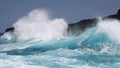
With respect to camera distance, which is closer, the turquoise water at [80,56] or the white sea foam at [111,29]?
the turquoise water at [80,56]

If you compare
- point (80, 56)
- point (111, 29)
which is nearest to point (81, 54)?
point (80, 56)

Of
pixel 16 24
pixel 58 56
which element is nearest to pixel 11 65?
pixel 58 56

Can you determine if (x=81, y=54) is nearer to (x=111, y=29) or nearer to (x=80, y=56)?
(x=80, y=56)

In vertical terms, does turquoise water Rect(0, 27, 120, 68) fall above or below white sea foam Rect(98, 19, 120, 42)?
below

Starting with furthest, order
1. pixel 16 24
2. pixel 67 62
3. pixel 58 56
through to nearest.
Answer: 1. pixel 16 24
2. pixel 58 56
3. pixel 67 62

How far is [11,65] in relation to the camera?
14.2 metres

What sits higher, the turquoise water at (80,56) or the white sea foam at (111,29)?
the white sea foam at (111,29)

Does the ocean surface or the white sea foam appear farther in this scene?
the white sea foam

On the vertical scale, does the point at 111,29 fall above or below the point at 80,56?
above

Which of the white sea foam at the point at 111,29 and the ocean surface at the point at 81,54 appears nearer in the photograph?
the ocean surface at the point at 81,54

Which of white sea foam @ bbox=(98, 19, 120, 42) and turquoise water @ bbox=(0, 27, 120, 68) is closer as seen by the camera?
turquoise water @ bbox=(0, 27, 120, 68)

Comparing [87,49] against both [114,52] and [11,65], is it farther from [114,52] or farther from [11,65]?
[11,65]

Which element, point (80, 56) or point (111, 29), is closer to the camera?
point (80, 56)

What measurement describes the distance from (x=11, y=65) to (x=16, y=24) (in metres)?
38.4
